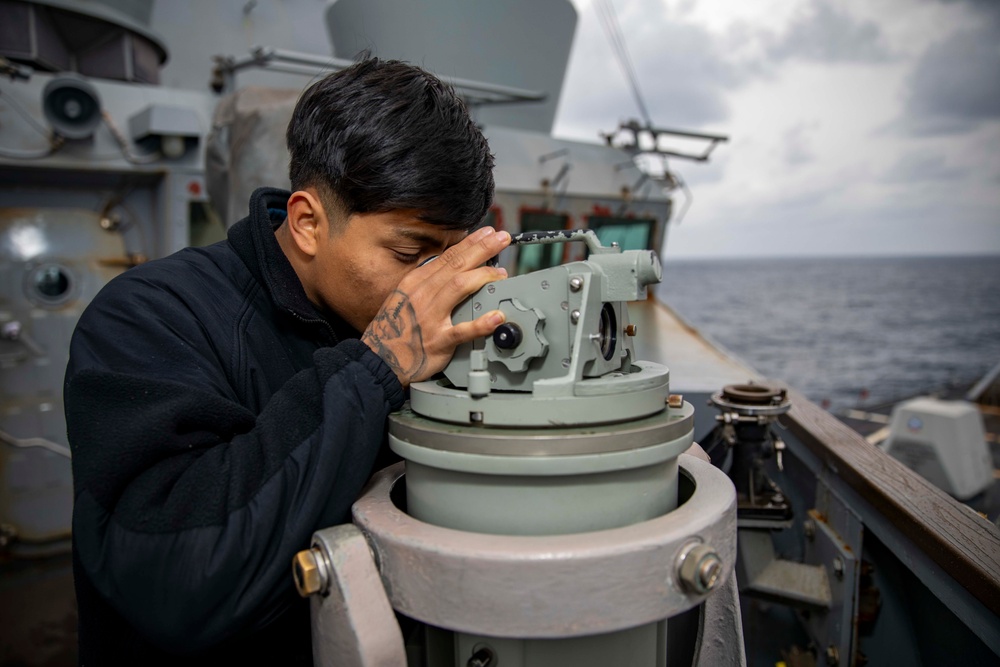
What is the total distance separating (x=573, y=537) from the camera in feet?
2.76

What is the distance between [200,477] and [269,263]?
49 cm

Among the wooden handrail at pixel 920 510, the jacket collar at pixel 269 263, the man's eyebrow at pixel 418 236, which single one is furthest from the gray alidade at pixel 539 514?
the wooden handrail at pixel 920 510

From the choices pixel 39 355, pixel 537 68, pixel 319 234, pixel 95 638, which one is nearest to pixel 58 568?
pixel 39 355

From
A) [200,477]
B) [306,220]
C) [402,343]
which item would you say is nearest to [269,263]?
[306,220]

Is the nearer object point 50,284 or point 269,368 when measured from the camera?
point 269,368

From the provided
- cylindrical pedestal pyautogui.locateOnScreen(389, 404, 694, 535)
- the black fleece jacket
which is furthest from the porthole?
cylindrical pedestal pyautogui.locateOnScreen(389, 404, 694, 535)

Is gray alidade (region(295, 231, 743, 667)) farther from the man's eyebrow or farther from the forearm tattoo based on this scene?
the man's eyebrow

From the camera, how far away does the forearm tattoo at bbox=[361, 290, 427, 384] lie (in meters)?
1.01

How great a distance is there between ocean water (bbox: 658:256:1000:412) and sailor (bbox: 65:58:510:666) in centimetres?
190

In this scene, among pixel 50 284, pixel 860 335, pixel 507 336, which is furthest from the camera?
pixel 860 335

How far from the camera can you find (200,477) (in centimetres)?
87

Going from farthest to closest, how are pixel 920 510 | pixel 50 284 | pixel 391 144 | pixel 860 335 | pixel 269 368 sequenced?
pixel 860 335 < pixel 50 284 < pixel 920 510 < pixel 269 368 < pixel 391 144

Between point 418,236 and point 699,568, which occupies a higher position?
point 418,236

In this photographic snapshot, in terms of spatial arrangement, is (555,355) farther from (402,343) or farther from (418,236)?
(418,236)
